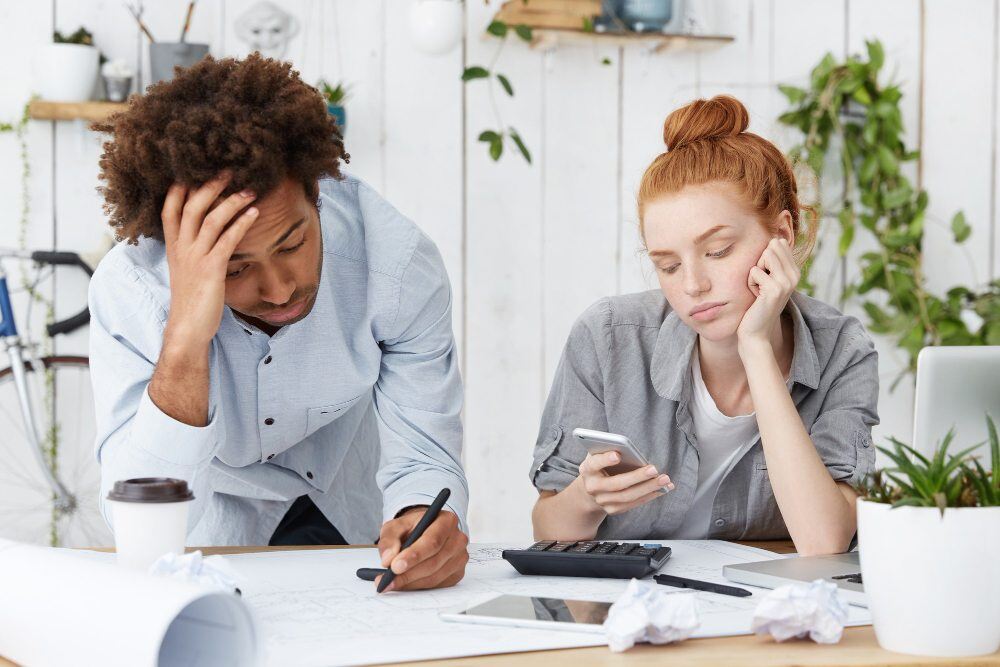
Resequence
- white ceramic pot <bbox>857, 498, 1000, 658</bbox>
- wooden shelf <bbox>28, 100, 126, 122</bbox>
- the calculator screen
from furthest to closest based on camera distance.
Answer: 1. wooden shelf <bbox>28, 100, 126, 122</bbox>
2. the calculator screen
3. white ceramic pot <bbox>857, 498, 1000, 658</bbox>

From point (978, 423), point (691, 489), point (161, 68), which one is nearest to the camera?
point (978, 423)

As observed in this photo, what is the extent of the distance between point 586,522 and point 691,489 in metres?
0.19

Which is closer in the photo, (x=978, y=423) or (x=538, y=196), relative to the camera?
(x=978, y=423)

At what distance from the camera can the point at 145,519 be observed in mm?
995

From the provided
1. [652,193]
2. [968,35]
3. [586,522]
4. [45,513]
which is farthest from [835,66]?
[45,513]

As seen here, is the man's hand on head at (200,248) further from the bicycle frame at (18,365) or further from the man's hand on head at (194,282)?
the bicycle frame at (18,365)

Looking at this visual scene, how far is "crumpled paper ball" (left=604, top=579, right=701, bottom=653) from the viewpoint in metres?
0.85

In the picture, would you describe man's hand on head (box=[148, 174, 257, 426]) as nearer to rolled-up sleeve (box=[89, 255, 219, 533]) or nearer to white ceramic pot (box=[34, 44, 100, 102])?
rolled-up sleeve (box=[89, 255, 219, 533])

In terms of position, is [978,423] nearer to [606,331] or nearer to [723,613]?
[723,613]

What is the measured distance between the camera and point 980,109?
126 inches

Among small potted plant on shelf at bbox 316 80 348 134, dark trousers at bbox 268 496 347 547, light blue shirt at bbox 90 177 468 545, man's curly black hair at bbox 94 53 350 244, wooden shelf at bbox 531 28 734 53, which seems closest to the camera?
man's curly black hair at bbox 94 53 350 244

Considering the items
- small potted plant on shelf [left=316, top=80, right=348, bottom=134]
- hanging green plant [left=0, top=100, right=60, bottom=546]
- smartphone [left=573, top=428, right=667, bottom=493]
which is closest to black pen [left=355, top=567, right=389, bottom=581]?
smartphone [left=573, top=428, right=667, bottom=493]

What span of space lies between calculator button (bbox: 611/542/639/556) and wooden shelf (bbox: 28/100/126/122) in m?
1.90

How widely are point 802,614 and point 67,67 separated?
2351 millimetres
